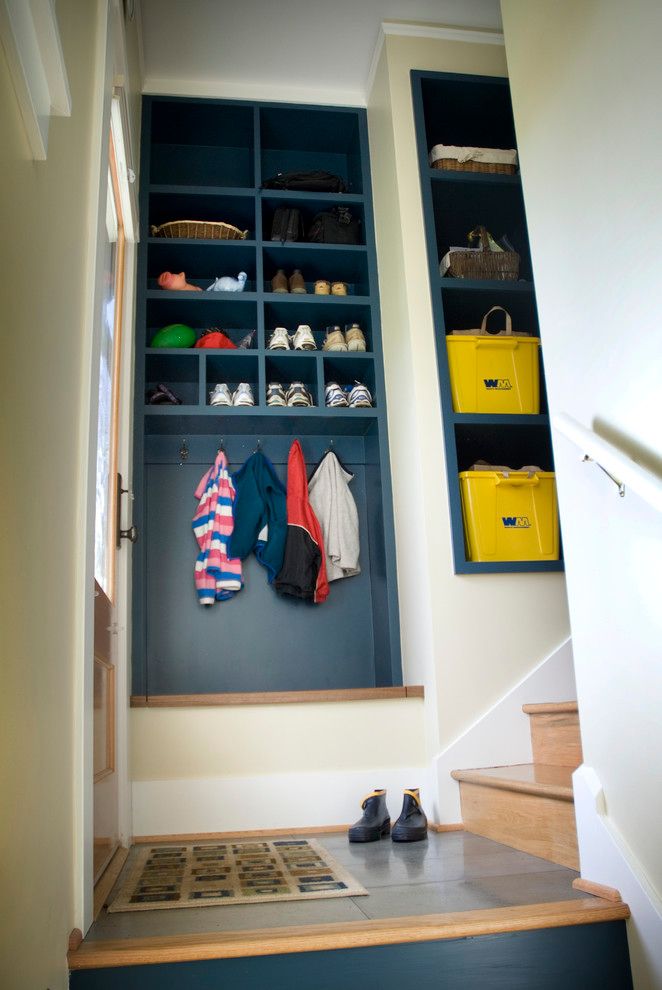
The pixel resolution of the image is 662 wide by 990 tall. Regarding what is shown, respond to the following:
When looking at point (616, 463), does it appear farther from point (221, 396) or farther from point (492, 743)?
point (221, 396)

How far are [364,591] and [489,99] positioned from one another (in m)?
2.13

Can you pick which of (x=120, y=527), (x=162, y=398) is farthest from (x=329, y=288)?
(x=120, y=527)

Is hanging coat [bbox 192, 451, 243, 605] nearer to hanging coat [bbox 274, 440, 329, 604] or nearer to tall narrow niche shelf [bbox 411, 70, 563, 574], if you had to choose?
hanging coat [bbox 274, 440, 329, 604]

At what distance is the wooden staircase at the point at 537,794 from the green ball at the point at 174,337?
1.99 metres

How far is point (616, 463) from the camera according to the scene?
1.47 m

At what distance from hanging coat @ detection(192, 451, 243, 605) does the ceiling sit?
65.3 inches

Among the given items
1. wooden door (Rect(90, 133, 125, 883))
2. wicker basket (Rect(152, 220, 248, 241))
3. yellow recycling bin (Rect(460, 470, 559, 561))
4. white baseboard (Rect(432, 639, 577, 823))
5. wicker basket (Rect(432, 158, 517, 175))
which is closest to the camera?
wooden door (Rect(90, 133, 125, 883))

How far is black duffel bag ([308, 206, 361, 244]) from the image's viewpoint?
3664mm

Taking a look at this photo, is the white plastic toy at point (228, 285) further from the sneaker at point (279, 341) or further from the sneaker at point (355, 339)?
the sneaker at point (355, 339)

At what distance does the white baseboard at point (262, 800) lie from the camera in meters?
2.66

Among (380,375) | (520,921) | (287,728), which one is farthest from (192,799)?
(380,375)

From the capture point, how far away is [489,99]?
3494mm

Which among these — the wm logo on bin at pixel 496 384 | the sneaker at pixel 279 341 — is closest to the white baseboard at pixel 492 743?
the wm logo on bin at pixel 496 384

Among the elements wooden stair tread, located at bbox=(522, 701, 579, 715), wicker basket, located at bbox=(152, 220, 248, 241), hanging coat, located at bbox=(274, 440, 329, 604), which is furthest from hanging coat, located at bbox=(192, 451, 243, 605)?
wooden stair tread, located at bbox=(522, 701, 579, 715)
